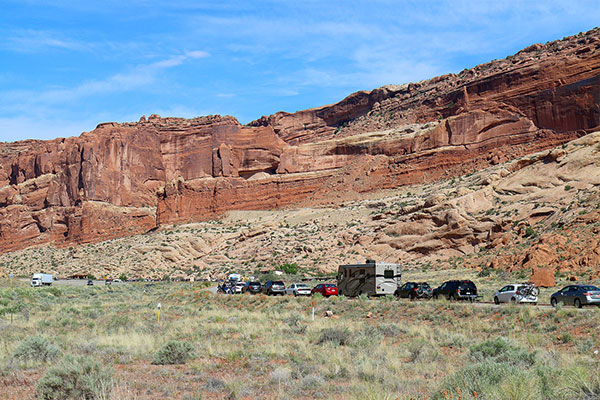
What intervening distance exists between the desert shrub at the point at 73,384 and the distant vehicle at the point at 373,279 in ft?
75.0

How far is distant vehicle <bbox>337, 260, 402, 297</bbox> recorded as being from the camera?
31.7 m

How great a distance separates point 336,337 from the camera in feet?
52.5

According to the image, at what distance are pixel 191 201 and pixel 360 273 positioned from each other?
68.3 m

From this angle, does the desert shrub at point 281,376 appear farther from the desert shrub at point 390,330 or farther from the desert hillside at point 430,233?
the desert hillside at point 430,233

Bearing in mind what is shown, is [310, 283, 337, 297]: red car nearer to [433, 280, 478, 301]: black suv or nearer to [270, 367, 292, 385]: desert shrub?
[433, 280, 478, 301]: black suv

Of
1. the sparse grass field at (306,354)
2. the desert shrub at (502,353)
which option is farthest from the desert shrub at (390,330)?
the desert shrub at (502,353)

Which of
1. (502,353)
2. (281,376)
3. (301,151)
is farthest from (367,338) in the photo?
(301,151)

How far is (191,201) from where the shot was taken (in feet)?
318

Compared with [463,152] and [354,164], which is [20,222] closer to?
[354,164]

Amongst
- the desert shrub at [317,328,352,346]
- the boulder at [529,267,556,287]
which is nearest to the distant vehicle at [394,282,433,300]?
the boulder at [529,267,556,287]

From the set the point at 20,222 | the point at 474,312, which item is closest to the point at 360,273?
the point at 474,312

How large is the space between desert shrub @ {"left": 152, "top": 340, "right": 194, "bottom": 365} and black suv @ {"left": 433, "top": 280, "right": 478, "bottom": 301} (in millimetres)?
16863

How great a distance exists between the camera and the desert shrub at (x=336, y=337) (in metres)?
15.8

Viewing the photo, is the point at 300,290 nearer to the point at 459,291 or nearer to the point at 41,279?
the point at 459,291
